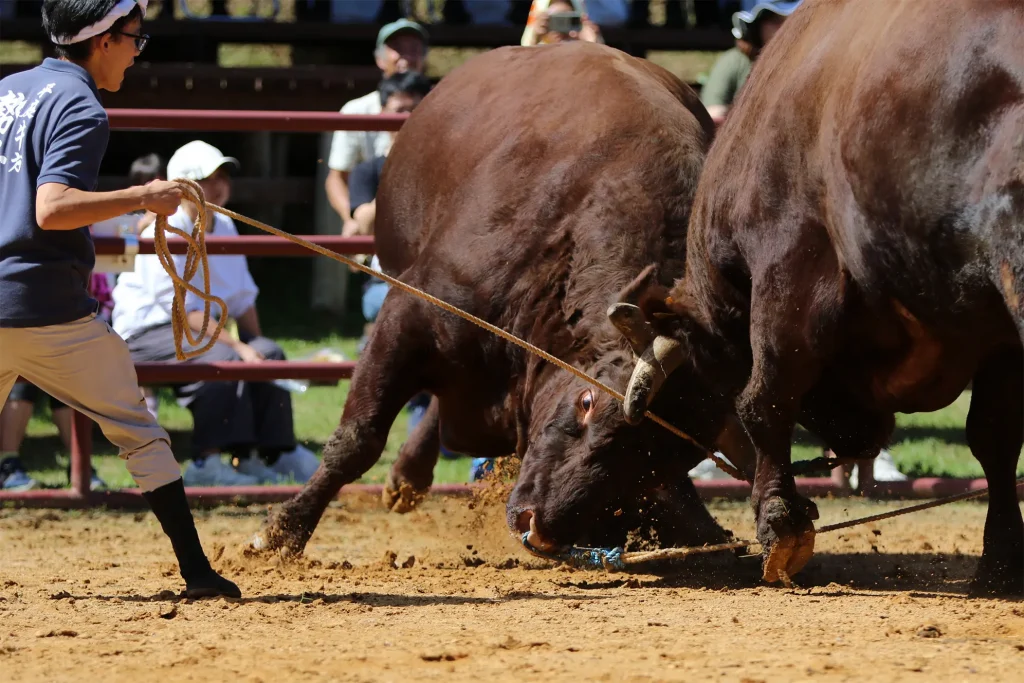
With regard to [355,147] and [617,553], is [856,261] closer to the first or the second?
[617,553]

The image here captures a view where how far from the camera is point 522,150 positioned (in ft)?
18.1

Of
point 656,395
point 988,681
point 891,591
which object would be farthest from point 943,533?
point 988,681

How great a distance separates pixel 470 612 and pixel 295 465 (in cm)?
354

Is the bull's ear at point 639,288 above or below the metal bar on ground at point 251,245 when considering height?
above

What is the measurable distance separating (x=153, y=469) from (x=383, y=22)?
27.6ft

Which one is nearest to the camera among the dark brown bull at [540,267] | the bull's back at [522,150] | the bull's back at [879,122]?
the bull's back at [879,122]

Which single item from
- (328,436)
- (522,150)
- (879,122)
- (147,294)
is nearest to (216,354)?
(147,294)

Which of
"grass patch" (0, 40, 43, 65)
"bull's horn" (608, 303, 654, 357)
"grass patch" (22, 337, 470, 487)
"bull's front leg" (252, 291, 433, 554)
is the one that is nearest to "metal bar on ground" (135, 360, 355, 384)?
"grass patch" (22, 337, 470, 487)

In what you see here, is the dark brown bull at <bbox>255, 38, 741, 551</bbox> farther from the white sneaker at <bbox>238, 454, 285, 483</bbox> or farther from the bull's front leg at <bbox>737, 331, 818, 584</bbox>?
the white sneaker at <bbox>238, 454, 285, 483</bbox>

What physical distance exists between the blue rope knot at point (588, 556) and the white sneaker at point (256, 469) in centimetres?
303

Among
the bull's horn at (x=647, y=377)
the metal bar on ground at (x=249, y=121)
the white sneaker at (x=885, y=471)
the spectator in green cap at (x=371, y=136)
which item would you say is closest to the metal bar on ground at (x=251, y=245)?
the metal bar on ground at (x=249, y=121)

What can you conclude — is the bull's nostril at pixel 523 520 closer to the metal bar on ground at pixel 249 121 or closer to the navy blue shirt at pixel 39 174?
the navy blue shirt at pixel 39 174

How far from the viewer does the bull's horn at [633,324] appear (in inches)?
186

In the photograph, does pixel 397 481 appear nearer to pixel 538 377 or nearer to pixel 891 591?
pixel 538 377
